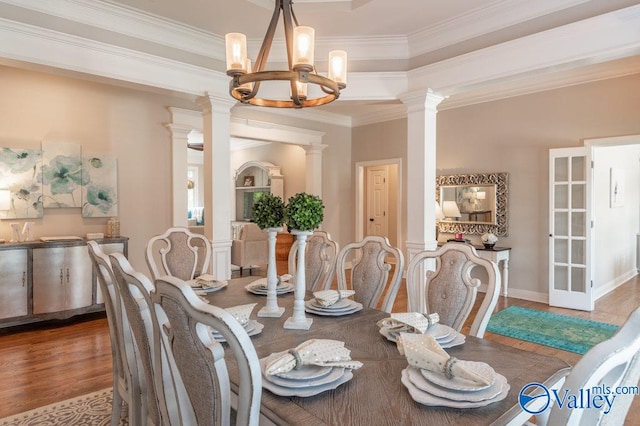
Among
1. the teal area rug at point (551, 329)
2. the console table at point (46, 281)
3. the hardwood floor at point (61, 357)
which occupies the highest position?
the console table at point (46, 281)

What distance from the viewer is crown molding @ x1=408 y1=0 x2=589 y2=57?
112 inches

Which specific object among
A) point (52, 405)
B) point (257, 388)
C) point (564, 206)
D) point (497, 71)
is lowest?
point (52, 405)

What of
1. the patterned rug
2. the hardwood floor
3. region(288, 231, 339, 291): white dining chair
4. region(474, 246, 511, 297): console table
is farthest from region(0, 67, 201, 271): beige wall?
region(474, 246, 511, 297): console table

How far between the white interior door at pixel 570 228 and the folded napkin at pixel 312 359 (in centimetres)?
458

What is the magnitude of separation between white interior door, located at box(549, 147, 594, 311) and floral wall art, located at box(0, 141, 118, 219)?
5.42 m

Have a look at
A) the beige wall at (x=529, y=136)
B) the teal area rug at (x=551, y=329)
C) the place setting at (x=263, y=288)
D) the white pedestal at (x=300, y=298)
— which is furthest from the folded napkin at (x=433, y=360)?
the beige wall at (x=529, y=136)

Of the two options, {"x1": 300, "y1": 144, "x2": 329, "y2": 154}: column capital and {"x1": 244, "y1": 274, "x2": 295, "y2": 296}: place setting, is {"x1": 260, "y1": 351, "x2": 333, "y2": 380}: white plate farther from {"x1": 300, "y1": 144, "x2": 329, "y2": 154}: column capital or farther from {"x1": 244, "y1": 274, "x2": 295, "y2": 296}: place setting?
{"x1": 300, "y1": 144, "x2": 329, "y2": 154}: column capital

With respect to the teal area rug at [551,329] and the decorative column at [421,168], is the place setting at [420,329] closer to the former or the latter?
the decorative column at [421,168]

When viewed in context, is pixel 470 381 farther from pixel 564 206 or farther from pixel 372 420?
pixel 564 206

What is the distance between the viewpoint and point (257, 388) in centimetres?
92

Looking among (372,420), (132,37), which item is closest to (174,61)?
(132,37)

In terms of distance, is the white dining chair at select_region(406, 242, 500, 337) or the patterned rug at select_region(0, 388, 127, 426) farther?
the patterned rug at select_region(0, 388, 127, 426)

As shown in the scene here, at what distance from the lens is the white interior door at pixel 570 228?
4.65 metres

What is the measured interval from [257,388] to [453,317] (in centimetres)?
135
